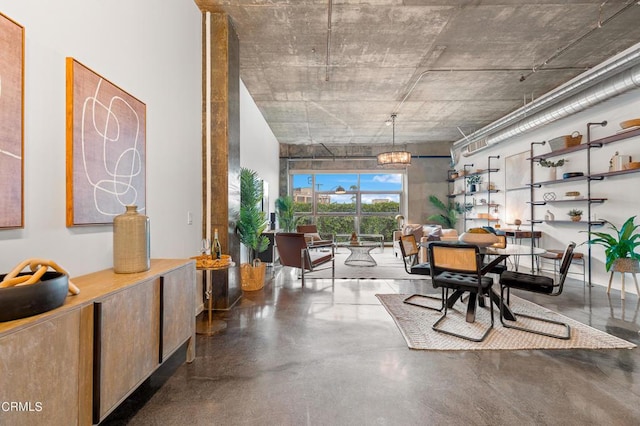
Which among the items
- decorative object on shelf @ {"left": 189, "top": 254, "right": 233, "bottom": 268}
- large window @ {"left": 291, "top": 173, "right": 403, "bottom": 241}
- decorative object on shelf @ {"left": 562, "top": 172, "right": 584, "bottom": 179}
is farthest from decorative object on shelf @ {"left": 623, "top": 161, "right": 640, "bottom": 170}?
large window @ {"left": 291, "top": 173, "right": 403, "bottom": 241}

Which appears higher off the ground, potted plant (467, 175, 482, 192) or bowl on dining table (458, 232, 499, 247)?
potted plant (467, 175, 482, 192)

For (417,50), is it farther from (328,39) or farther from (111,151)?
(111,151)

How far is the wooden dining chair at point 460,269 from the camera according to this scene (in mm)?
2936

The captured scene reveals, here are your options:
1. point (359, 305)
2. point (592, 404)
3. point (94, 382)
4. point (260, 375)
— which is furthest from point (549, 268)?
point (94, 382)

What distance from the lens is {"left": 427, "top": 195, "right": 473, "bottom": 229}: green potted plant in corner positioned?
978cm

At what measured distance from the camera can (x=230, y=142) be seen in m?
3.77

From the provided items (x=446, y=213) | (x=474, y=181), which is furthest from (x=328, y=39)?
(x=446, y=213)

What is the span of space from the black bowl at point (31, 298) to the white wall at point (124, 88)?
19.4 inches

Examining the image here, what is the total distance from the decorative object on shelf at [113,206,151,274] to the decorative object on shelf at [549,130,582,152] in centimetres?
666

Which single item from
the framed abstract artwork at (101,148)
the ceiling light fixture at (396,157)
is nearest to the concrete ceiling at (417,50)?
the ceiling light fixture at (396,157)

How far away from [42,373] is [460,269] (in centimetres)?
311

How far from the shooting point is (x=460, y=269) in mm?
3027

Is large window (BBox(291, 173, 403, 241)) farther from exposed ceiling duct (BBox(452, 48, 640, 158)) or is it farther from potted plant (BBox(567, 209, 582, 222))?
potted plant (BBox(567, 209, 582, 222))

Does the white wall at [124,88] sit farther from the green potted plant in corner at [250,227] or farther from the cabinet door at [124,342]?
the green potted plant in corner at [250,227]
